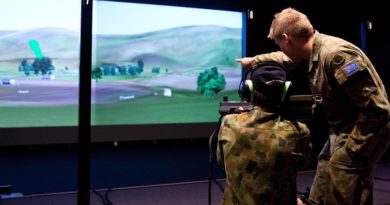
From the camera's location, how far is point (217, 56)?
4.32 metres

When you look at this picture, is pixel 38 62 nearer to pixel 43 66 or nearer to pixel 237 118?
pixel 43 66

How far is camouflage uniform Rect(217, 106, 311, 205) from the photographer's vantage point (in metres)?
1.46

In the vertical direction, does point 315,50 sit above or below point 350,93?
above

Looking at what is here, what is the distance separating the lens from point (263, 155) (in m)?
1.46

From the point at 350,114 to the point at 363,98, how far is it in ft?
0.47

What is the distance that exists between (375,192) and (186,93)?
6.76 feet

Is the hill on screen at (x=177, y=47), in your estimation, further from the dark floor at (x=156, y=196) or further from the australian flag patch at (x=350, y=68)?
the australian flag patch at (x=350, y=68)

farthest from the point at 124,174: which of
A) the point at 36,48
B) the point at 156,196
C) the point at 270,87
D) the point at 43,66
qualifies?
the point at 270,87

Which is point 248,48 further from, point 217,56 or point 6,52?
point 6,52

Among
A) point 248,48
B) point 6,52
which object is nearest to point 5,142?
point 6,52

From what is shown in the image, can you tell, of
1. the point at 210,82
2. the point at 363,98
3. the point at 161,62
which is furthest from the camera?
the point at 210,82

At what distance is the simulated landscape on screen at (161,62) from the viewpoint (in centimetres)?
382

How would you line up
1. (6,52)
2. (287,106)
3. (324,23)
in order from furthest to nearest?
(324,23), (6,52), (287,106)

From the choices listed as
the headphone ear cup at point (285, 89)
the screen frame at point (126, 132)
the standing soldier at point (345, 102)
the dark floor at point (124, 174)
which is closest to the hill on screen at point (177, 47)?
the screen frame at point (126, 132)
